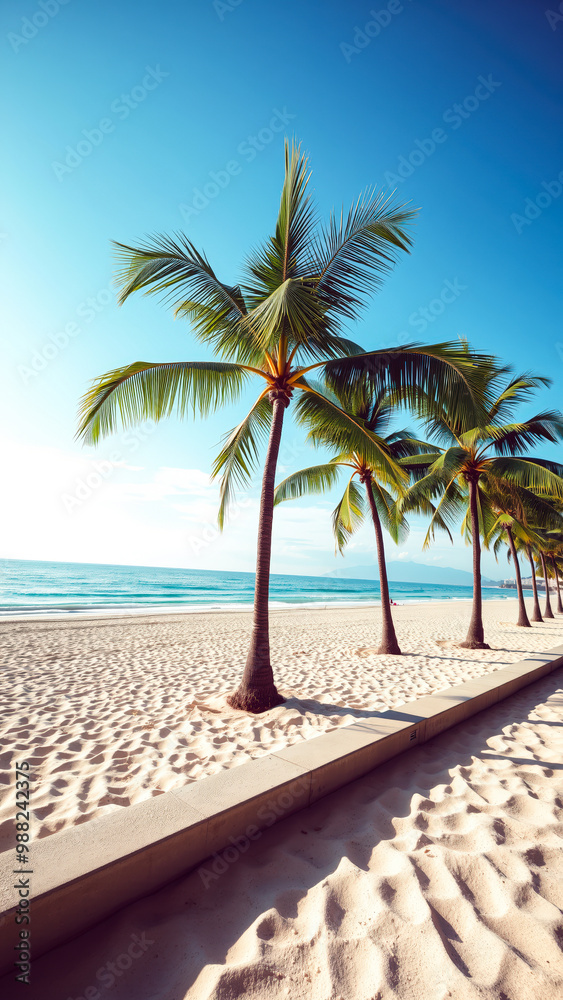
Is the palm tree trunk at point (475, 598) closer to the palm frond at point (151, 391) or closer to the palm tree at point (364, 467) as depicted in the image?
the palm tree at point (364, 467)

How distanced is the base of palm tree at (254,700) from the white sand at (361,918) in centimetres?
215

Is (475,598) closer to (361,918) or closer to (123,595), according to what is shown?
(361,918)

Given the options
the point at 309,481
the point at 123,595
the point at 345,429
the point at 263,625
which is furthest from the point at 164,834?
the point at 123,595

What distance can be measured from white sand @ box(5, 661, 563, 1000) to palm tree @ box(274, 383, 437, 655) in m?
4.09

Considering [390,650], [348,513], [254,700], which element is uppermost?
[348,513]

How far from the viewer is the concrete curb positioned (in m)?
1.69

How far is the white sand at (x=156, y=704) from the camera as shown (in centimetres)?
313

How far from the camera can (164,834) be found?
2041 mm

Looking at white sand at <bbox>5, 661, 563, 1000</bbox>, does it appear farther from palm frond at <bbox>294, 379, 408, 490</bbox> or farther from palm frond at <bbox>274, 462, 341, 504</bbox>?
palm frond at <bbox>274, 462, 341, 504</bbox>

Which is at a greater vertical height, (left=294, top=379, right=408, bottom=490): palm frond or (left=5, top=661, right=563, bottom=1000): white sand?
(left=294, top=379, right=408, bottom=490): palm frond

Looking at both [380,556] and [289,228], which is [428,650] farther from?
[289,228]

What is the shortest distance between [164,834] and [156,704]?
3.37 m

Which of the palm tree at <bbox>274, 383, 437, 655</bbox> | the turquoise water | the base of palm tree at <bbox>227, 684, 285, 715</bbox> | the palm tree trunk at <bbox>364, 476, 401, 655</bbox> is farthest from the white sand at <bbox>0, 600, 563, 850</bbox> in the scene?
the turquoise water

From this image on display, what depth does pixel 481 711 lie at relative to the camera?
15.5 ft
